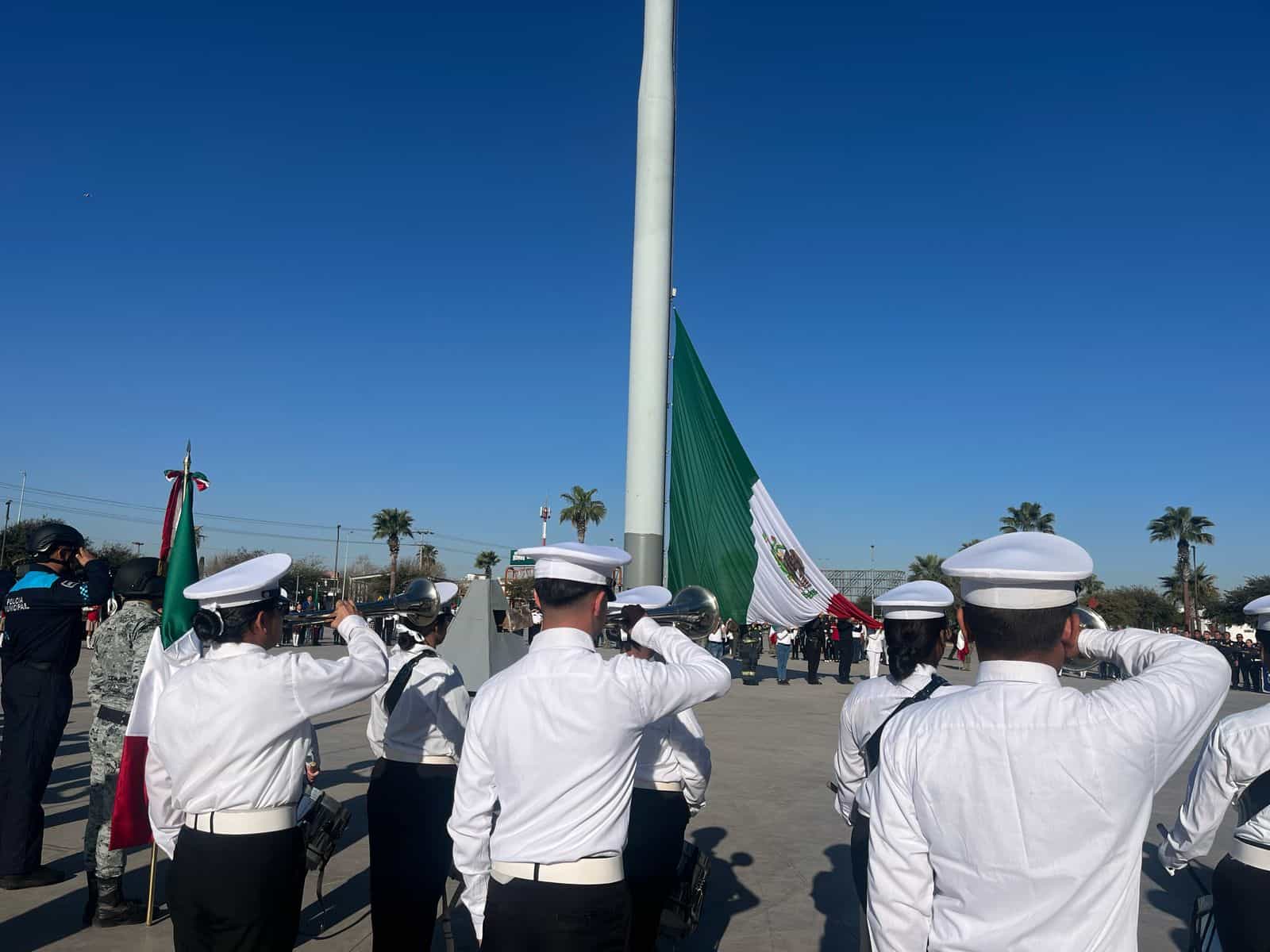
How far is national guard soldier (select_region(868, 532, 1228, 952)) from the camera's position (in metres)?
2.03

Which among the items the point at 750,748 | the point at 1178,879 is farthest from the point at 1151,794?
the point at 750,748

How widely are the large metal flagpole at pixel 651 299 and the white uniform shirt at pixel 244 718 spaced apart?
7.77m

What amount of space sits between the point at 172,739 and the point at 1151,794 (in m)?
→ 3.19

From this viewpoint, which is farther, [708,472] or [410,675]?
[708,472]

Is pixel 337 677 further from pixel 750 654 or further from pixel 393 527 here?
pixel 393 527

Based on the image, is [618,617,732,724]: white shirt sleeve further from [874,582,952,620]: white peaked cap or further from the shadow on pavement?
the shadow on pavement

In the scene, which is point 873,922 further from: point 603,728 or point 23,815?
point 23,815

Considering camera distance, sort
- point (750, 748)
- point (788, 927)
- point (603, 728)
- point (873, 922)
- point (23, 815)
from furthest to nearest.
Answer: point (750, 748)
point (23, 815)
point (788, 927)
point (603, 728)
point (873, 922)

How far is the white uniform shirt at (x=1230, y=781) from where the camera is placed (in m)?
3.25

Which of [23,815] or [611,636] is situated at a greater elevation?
[611,636]

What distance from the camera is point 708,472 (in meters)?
12.6

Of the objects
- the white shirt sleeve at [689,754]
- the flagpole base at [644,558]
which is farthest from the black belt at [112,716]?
the flagpole base at [644,558]

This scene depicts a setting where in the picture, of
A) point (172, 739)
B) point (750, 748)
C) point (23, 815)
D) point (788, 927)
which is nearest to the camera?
point (172, 739)

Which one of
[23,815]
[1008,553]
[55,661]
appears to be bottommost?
[23,815]
